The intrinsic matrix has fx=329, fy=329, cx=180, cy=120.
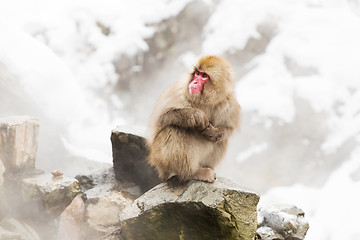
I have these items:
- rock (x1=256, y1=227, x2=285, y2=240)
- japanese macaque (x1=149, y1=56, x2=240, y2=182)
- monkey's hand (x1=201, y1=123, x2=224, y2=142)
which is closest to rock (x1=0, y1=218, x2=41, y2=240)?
japanese macaque (x1=149, y1=56, x2=240, y2=182)

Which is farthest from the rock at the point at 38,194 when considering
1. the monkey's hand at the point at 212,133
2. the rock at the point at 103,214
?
the monkey's hand at the point at 212,133

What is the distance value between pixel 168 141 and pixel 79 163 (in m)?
1.25

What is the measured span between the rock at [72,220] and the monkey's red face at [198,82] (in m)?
1.22

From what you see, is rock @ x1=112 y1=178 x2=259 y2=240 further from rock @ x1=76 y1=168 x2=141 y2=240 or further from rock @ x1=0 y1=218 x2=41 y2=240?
rock @ x1=0 y1=218 x2=41 y2=240

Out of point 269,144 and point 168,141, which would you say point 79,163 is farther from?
point 269,144

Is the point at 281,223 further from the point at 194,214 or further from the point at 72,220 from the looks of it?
the point at 72,220

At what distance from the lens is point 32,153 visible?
2.46 metres

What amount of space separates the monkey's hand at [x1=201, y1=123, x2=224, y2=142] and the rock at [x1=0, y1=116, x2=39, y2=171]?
1.29m

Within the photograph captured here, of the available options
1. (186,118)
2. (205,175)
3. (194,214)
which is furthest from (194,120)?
(194,214)

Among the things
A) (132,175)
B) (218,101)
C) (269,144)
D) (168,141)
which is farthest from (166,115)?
(269,144)

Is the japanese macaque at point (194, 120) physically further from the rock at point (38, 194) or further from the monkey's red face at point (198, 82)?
the rock at point (38, 194)

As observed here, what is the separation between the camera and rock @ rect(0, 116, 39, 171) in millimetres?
2213

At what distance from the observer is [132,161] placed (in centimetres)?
301

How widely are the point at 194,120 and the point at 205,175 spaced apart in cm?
40
